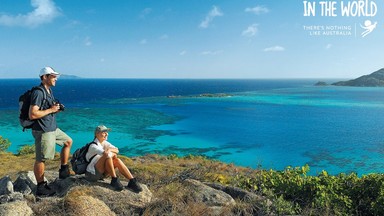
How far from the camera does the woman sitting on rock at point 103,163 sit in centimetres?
711

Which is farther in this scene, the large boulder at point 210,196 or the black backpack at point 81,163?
the black backpack at point 81,163

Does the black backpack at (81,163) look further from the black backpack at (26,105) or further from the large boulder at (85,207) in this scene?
the large boulder at (85,207)

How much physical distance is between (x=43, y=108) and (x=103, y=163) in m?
1.89

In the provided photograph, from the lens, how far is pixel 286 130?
164ft

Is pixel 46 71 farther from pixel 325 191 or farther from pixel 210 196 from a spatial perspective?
pixel 325 191

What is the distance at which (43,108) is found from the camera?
6.88 meters

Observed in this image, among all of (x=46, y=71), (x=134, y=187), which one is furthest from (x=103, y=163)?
(x=46, y=71)

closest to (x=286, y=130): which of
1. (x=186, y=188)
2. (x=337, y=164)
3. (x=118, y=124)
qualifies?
(x=337, y=164)

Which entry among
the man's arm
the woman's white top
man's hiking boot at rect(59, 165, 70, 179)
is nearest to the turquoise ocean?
man's hiking boot at rect(59, 165, 70, 179)

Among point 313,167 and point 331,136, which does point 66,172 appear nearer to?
point 313,167

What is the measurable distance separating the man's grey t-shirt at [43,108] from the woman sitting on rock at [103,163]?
3.44ft

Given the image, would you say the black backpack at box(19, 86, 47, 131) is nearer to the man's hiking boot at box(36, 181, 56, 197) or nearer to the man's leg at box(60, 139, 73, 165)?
the man's leg at box(60, 139, 73, 165)

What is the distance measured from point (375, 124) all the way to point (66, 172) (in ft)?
194

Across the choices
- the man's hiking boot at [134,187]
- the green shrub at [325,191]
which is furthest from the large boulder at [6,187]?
the green shrub at [325,191]
